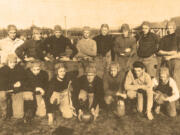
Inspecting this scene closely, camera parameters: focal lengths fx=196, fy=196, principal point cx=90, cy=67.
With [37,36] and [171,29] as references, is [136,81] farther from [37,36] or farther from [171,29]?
[37,36]

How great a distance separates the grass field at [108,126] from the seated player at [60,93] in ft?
0.41

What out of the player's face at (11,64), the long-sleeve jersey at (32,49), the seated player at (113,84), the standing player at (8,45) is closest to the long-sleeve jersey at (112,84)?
the seated player at (113,84)

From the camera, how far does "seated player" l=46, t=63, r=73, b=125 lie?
257 cm

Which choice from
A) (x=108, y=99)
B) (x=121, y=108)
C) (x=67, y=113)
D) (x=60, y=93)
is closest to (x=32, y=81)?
(x=60, y=93)

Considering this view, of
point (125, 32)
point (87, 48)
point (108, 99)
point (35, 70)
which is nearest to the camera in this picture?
point (35, 70)

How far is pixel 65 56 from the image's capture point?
10.7 ft

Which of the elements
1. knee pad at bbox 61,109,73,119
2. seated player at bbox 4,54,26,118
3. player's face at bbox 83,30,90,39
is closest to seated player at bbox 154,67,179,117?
knee pad at bbox 61,109,73,119

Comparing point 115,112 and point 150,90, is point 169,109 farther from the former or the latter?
point 115,112

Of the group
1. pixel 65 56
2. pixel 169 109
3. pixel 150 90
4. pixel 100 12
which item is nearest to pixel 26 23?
pixel 65 56

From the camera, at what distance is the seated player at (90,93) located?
→ 2621mm

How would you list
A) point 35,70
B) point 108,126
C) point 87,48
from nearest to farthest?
point 108,126
point 35,70
point 87,48

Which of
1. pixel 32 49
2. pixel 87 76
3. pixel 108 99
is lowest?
pixel 108 99

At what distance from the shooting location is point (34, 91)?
2666 millimetres

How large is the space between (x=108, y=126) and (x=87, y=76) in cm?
73
